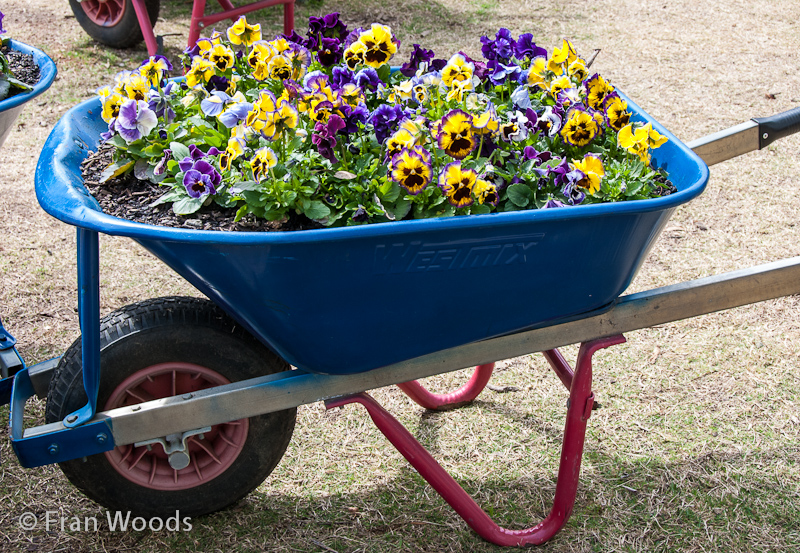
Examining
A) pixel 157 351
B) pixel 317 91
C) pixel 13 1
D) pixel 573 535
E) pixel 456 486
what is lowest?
pixel 13 1

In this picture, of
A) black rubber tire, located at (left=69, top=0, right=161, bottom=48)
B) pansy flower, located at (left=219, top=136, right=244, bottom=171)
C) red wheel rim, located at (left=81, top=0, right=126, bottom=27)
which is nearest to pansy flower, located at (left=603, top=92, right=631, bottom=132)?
pansy flower, located at (left=219, top=136, right=244, bottom=171)

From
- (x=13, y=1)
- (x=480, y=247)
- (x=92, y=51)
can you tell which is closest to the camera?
(x=480, y=247)

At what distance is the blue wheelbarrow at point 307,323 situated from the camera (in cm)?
123

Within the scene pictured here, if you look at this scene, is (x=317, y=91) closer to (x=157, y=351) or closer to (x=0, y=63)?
(x=157, y=351)

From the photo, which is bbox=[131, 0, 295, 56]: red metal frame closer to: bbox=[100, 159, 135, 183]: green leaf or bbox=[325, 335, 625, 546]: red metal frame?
bbox=[100, 159, 135, 183]: green leaf

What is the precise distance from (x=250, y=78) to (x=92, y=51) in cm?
370

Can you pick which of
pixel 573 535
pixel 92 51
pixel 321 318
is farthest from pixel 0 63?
pixel 92 51

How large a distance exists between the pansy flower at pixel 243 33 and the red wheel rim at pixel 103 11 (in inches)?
142

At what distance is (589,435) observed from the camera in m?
2.11

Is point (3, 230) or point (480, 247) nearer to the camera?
point (480, 247)

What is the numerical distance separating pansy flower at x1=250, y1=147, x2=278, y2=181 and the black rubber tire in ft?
13.1

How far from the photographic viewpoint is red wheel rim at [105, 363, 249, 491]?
5.07 ft

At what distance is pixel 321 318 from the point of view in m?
1.32

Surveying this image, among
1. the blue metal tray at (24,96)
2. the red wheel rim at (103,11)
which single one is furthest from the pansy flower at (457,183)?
the red wheel rim at (103,11)
